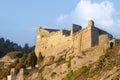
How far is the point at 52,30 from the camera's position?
77.2m

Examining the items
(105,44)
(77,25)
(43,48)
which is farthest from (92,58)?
(43,48)

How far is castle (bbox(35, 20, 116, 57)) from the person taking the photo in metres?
64.2

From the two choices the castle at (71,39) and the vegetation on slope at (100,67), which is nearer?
the vegetation on slope at (100,67)

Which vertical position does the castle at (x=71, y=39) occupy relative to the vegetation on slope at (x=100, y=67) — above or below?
above

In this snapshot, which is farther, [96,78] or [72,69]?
[72,69]

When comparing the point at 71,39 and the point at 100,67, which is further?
the point at 71,39

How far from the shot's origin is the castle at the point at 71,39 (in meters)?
64.2

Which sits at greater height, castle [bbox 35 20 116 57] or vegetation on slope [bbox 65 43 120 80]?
castle [bbox 35 20 116 57]

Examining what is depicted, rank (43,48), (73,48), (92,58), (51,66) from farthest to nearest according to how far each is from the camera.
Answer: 1. (43,48)
2. (73,48)
3. (51,66)
4. (92,58)

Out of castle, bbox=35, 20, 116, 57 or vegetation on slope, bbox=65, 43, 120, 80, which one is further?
castle, bbox=35, 20, 116, 57

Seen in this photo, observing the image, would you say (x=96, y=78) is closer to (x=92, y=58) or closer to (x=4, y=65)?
(x=92, y=58)

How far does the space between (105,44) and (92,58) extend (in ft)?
7.64

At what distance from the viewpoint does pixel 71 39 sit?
68.9 m

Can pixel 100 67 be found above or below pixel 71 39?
below
